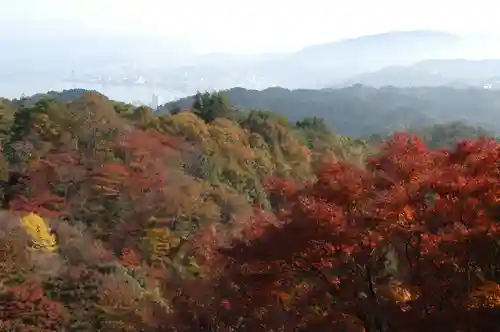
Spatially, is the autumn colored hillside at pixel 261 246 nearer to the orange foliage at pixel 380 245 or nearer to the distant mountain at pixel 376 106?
the orange foliage at pixel 380 245

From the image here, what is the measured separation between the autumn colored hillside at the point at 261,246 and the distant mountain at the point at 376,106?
76.3 m

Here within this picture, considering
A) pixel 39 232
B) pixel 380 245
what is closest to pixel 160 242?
pixel 39 232

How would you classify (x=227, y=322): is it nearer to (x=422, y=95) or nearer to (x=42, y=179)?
(x=42, y=179)

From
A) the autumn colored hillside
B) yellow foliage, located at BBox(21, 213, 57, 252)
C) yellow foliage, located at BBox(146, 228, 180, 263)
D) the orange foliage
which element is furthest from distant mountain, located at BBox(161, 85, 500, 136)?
the orange foliage

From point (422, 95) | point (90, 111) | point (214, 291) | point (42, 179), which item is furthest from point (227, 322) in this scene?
point (422, 95)

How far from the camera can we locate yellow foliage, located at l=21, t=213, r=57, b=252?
15.1 metres

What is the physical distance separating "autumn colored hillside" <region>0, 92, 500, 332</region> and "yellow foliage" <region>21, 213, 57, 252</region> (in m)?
0.05

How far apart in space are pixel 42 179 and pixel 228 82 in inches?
6204

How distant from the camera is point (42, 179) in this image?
68.5ft

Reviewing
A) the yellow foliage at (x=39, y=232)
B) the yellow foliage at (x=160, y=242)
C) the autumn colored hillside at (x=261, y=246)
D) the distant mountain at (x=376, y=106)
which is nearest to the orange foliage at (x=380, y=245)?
the autumn colored hillside at (x=261, y=246)

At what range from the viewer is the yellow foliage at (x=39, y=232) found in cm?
1509

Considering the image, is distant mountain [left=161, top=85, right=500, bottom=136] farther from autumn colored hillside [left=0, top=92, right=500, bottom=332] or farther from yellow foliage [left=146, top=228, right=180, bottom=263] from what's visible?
yellow foliage [left=146, top=228, right=180, bottom=263]

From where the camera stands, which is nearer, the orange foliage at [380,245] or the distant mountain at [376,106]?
the orange foliage at [380,245]

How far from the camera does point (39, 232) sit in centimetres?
1581
